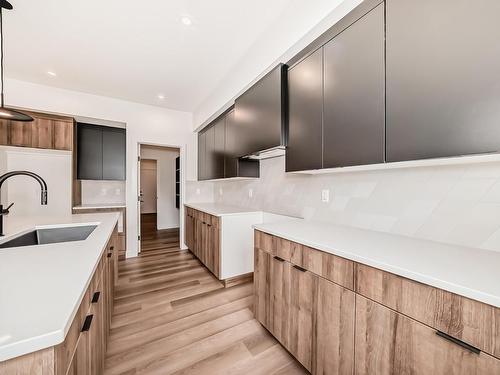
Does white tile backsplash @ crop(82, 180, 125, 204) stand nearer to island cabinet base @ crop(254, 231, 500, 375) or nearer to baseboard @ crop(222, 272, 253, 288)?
baseboard @ crop(222, 272, 253, 288)

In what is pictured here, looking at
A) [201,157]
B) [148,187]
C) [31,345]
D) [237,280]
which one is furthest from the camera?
[148,187]

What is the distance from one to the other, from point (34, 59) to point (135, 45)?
4.25 feet

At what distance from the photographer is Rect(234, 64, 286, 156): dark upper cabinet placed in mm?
1786

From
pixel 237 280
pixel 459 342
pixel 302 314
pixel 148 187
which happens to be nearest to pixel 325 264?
pixel 302 314

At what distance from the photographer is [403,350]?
851 millimetres

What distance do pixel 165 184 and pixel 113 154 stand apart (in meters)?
2.17

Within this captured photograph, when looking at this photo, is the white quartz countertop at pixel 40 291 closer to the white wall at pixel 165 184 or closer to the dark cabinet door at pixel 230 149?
the dark cabinet door at pixel 230 149

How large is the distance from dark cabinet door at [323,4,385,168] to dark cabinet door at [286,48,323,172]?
0.06m

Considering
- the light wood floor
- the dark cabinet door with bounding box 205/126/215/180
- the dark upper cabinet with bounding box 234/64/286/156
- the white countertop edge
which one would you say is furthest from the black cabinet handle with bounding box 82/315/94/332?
the dark cabinet door with bounding box 205/126/215/180

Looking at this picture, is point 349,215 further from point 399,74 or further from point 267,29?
point 267,29

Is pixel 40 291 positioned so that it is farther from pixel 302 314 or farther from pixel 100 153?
pixel 100 153

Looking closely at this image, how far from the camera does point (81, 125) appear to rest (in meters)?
3.49

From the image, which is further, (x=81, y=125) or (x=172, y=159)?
(x=172, y=159)

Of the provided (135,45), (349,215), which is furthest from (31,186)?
(349,215)
